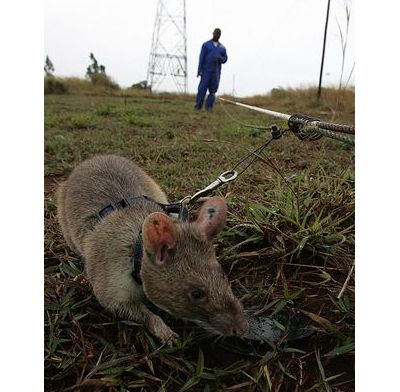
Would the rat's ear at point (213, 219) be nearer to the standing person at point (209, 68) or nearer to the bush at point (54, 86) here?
the standing person at point (209, 68)

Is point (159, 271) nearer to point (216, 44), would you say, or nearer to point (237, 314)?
point (237, 314)

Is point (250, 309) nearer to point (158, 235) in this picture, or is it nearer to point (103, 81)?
point (158, 235)

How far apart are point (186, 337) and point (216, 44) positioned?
11.4 m

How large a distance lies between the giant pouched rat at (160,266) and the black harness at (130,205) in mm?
11

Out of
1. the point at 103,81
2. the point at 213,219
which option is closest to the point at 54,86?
the point at 103,81

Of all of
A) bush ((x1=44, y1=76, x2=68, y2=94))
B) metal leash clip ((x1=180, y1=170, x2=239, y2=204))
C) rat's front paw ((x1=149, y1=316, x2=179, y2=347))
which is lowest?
rat's front paw ((x1=149, y1=316, x2=179, y2=347))

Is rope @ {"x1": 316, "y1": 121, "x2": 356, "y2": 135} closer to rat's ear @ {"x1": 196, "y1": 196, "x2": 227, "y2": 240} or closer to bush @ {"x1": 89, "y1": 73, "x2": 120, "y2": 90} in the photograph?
rat's ear @ {"x1": 196, "y1": 196, "x2": 227, "y2": 240}

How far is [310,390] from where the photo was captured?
4.87ft

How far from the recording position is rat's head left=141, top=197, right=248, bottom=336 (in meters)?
1.70

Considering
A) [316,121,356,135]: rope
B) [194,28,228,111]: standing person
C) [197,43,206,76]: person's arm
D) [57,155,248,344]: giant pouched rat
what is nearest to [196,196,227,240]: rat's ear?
[57,155,248,344]: giant pouched rat

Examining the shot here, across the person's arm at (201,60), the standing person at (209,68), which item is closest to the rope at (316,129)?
the standing person at (209,68)

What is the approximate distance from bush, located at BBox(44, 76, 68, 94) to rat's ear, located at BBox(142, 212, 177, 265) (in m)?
14.1

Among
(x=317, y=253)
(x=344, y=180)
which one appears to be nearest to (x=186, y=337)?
(x=317, y=253)

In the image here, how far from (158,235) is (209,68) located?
435 inches
